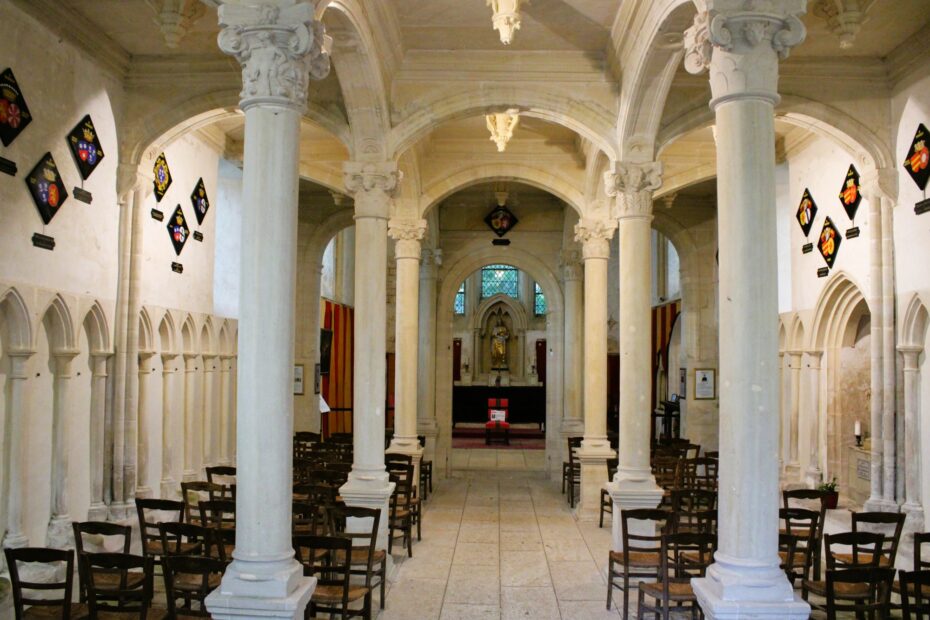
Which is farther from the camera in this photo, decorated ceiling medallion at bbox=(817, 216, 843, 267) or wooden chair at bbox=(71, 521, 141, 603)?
decorated ceiling medallion at bbox=(817, 216, 843, 267)

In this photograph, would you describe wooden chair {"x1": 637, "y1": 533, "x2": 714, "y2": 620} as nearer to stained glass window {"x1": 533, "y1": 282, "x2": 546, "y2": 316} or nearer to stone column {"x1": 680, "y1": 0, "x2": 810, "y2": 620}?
stone column {"x1": 680, "y1": 0, "x2": 810, "y2": 620}

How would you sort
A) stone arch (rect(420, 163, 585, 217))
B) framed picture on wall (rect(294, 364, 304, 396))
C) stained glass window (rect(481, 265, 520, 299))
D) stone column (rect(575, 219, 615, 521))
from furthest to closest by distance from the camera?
stained glass window (rect(481, 265, 520, 299)) → framed picture on wall (rect(294, 364, 304, 396)) → stone arch (rect(420, 163, 585, 217)) → stone column (rect(575, 219, 615, 521))

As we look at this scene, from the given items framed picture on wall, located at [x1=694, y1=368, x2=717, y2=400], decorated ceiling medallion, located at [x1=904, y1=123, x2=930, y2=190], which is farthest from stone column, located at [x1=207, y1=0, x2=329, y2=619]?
framed picture on wall, located at [x1=694, y1=368, x2=717, y2=400]

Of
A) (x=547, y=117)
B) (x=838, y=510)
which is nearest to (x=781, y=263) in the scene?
(x=838, y=510)

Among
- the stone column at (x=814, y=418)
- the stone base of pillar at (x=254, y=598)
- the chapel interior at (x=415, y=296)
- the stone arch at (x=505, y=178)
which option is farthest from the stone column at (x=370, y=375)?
the stone column at (x=814, y=418)

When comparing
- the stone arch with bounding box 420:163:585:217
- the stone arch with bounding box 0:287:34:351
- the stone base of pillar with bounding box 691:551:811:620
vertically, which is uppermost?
the stone arch with bounding box 420:163:585:217

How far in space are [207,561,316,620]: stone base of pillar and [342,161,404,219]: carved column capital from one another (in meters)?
4.37

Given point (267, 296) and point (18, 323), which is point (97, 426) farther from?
point (267, 296)

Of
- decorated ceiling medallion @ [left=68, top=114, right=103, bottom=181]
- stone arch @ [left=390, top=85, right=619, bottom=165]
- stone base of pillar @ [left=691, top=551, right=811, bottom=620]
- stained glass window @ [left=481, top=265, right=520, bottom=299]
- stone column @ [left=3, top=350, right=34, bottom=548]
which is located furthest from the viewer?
stained glass window @ [left=481, top=265, right=520, bottom=299]

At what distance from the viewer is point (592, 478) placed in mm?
11219

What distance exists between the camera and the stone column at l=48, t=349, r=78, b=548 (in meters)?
7.71

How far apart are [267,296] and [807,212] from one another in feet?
28.6

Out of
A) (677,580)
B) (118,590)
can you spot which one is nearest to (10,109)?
(118,590)

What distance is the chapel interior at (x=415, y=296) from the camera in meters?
4.53
